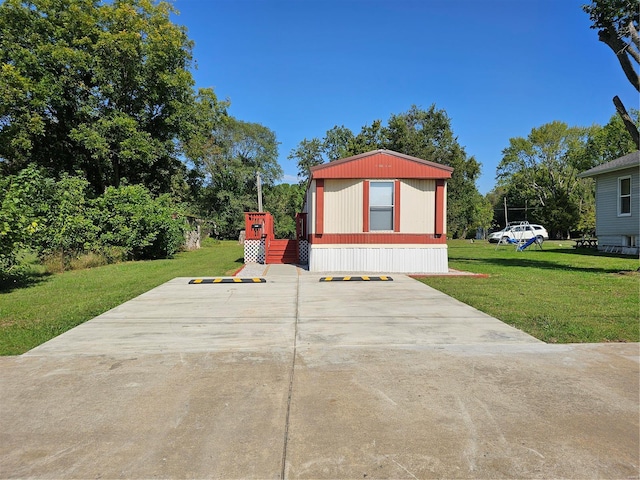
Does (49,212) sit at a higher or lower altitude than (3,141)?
lower

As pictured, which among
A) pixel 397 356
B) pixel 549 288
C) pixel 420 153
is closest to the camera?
pixel 397 356

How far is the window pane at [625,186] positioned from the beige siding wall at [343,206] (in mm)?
14968

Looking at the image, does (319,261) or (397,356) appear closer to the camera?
(397,356)

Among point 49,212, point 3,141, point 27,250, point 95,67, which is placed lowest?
point 27,250

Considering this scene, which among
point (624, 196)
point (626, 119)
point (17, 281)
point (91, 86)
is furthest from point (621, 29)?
point (91, 86)

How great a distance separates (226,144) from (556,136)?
37.4 metres

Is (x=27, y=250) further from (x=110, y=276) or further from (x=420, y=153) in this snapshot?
(x=420, y=153)

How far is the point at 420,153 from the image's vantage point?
129ft

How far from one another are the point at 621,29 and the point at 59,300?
15675 mm

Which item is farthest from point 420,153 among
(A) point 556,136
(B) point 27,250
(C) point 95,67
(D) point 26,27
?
(B) point 27,250

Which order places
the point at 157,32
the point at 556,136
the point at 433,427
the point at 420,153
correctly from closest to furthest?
the point at 433,427 → the point at 157,32 → the point at 420,153 → the point at 556,136

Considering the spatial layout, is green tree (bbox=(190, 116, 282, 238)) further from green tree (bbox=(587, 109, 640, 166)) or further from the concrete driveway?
the concrete driveway

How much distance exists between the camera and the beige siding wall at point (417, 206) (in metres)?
12.6

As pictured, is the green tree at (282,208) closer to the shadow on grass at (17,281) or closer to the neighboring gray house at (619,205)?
the neighboring gray house at (619,205)
